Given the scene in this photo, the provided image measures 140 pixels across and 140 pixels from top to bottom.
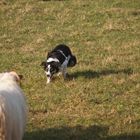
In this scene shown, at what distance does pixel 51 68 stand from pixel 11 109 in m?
5.95

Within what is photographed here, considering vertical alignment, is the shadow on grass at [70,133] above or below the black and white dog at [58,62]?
below

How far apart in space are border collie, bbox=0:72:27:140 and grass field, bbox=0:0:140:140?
1503 mm

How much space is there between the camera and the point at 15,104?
312 inches

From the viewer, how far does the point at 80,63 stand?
1506cm

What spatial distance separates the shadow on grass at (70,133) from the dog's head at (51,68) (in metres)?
3.36

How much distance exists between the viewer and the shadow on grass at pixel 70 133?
384 inches

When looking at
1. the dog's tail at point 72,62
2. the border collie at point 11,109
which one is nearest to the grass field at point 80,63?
the dog's tail at point 72,62

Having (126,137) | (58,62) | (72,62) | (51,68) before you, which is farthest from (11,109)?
(72,62)

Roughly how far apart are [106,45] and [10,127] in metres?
10.0

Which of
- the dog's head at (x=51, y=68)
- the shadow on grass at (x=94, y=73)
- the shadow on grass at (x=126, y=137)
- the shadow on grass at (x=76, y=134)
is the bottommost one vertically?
the shadow on grass at (x=126, y=137)

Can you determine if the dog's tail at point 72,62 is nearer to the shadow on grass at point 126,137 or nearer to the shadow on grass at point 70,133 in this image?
the shadow on grass at point 70,133

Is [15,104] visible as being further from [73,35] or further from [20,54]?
[73,35]

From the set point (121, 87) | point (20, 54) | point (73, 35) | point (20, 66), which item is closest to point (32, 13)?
point (73, 35)

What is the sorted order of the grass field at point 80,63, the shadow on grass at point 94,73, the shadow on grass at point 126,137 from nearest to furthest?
1. the shadow on grass at point 126,137
2. the grass field at point 80,63
3. the shadow on grass at point 94,73
